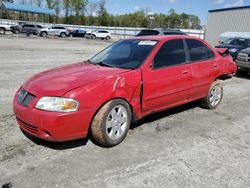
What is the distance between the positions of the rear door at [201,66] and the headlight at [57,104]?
2678 mm

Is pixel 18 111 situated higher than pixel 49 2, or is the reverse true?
pixel 49 2

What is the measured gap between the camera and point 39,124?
3.40 metres

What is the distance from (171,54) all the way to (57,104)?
2373mm

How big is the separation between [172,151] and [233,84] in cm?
626

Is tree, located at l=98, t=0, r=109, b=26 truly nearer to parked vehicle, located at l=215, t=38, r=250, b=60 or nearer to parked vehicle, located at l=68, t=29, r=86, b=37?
parked vehicle, located at l=68, t=29, r=86, b=37

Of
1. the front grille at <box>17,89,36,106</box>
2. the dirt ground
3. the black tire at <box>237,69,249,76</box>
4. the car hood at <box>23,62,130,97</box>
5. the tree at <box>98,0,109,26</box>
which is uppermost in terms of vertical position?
the tree at <box>98,0,109,26</box>

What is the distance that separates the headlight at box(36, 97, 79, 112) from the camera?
339 centimetres

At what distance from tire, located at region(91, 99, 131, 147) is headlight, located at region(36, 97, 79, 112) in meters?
0.41

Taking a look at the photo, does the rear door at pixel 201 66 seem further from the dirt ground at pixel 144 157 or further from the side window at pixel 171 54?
the dirt ground at pixel 144 157

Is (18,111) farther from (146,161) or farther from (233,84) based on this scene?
(233,84)

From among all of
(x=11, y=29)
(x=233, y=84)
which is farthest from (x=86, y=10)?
(x=233, y=84)

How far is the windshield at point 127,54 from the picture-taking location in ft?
14.5

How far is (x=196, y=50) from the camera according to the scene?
5.42 meters

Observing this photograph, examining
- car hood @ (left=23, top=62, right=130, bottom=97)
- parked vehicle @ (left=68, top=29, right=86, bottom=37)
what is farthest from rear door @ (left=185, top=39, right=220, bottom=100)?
parked vehicle @ (left=68, top=29, right=86, bottom=37)
